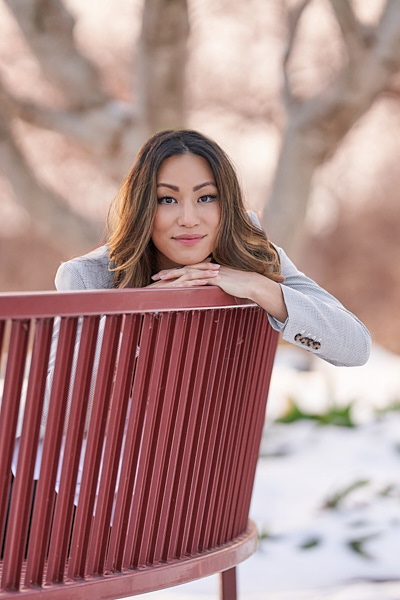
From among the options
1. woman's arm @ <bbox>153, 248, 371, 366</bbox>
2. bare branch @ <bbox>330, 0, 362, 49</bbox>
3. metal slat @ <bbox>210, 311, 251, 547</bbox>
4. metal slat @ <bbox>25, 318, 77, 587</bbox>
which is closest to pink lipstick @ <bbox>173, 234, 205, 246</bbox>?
woman's arm @ <bbox>153, 248, 371, 366</bbox>

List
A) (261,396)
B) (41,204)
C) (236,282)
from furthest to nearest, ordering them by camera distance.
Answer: (41,204) < (261,396) < (236,282)

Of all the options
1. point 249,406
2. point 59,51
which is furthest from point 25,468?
point 59,51

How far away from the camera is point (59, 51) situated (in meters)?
5.54

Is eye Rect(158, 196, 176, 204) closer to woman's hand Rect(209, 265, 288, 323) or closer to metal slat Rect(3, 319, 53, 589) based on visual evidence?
woman's hand Rect(209, 265, 288, 323)

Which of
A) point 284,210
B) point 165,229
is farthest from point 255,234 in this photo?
point 284,210

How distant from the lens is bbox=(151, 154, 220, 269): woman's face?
7.97 feet

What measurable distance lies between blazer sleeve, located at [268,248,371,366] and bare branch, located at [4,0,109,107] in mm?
3505

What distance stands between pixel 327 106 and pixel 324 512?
2454 mm

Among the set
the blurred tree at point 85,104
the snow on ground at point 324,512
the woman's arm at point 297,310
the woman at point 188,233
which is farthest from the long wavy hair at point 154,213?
the blurred tree at point 85,104

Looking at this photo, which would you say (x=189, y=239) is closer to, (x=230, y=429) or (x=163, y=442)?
(x=230, y=429)

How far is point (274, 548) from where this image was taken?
12.6ft

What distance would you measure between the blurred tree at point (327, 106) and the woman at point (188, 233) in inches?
123

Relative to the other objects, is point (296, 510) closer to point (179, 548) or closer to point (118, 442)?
point (179, 548)

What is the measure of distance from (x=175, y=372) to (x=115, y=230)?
2.41 feet
